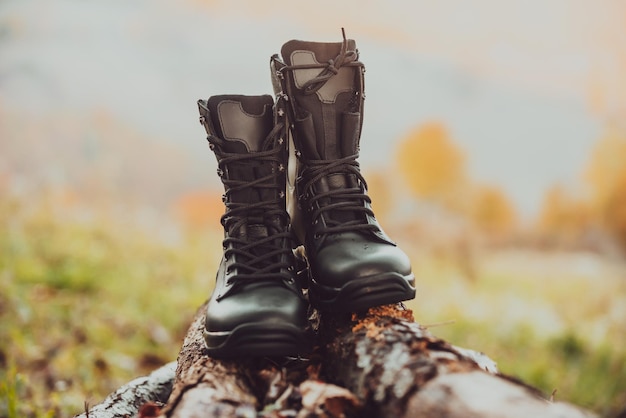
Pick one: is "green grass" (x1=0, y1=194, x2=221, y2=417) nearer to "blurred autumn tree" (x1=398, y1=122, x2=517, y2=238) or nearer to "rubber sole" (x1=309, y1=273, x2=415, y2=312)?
"rubber sole" (x1=309, y1=273, x2=415, y2=312)

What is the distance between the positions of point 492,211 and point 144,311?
10377 mm

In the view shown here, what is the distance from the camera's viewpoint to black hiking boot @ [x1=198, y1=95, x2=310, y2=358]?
177cm

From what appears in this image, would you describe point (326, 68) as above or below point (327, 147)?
above

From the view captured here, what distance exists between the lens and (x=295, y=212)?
7.06ft

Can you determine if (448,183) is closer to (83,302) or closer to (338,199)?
(83,302)

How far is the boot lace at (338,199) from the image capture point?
6.28 feet

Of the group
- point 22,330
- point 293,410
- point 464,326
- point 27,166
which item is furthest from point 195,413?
point 27,166

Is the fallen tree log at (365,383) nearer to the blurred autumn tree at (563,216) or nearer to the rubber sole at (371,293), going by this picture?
the rubber sole at (371,293)

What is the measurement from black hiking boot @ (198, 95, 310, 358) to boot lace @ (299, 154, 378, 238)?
99 millimetres

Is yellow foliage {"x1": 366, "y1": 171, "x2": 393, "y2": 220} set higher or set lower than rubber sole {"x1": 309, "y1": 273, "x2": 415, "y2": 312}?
higher

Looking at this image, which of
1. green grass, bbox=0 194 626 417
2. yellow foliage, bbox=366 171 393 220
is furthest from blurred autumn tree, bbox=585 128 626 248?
yellow foliage, bbox=366 171 393 220

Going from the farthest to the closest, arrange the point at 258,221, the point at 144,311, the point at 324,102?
the point at 144,311 → the point at 324,102 → the point at 258,221

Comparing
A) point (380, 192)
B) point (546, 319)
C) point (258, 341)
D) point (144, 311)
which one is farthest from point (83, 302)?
point (380, 192)

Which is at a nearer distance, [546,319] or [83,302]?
[83,302]
